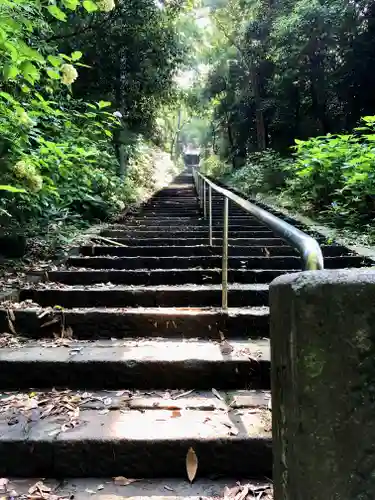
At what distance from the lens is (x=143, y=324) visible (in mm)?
2633

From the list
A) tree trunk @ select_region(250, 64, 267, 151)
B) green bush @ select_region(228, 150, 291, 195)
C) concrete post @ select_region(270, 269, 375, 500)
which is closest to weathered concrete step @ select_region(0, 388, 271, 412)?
concrete post @ select_region(270, 269, 375, 500)

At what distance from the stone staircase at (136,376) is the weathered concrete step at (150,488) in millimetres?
34

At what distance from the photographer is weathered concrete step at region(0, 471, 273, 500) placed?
1543mm

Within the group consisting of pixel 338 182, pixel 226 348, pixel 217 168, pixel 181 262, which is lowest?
pixel 226 348

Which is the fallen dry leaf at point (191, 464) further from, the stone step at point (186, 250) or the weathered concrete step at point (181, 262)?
the stone step at point (186, 250)

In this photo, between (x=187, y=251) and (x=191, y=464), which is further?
(x=187, y=251)

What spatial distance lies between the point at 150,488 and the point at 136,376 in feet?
2.02

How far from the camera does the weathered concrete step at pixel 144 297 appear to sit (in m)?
2.96

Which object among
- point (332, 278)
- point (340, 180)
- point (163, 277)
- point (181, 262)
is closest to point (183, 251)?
point (181, 262)

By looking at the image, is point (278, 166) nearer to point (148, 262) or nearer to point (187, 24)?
point (187, 24)

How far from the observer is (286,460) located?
2.31ft

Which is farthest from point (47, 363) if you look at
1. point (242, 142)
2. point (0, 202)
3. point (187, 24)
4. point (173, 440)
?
point (242, 142)

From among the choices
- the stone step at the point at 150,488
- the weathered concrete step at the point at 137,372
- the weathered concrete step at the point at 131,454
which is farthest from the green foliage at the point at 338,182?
the stone step at the point at 150,488

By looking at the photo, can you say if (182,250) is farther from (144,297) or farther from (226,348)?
(226,348)
